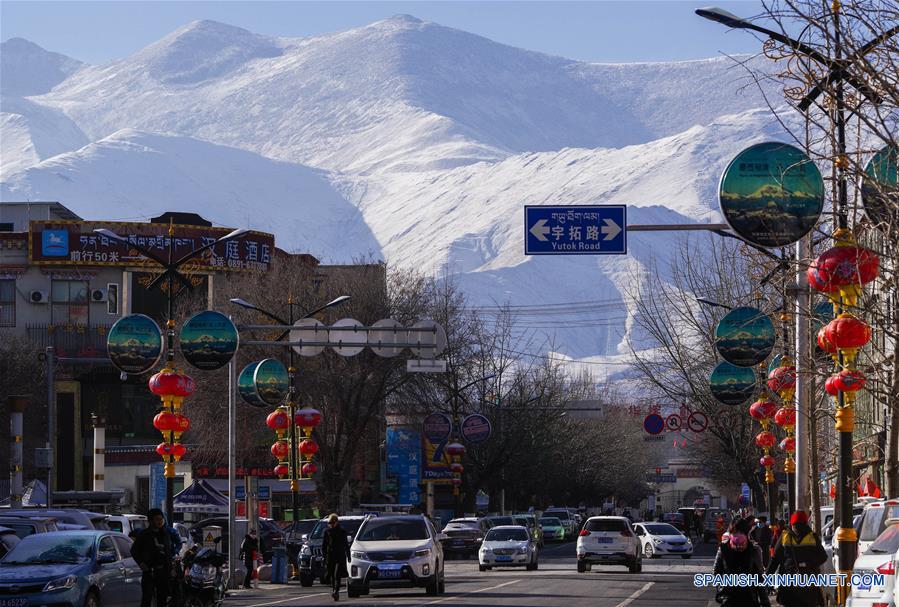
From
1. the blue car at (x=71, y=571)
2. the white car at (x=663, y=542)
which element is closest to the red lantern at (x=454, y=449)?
the white car at (x=663, y=542)

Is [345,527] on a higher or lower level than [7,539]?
lower

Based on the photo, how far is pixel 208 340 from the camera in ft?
131

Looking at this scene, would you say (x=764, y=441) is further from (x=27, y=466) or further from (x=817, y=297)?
(x=27, y=466)

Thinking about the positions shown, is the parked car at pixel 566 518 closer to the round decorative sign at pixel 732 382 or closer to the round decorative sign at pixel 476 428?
the round decorative sign at pixel 476 428

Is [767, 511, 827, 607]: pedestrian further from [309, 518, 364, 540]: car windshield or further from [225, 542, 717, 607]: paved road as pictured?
[309, 518, 364, 540]: car windshield

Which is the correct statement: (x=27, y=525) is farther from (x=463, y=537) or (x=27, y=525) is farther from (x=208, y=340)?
(x=463, y=537)

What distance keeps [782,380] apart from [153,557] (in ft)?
45.9

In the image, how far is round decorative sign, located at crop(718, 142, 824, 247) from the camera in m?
21.0

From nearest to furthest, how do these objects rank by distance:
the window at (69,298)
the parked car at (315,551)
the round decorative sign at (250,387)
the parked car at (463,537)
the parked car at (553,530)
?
the parked car at (315,551)
the round decorative sign at (250,387)
the parked car at (463,537)
the window at (69,298)
the parked car at (553,530)

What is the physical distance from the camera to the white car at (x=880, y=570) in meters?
20.0

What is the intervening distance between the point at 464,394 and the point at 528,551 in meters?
31.7

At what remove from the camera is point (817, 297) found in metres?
34.0

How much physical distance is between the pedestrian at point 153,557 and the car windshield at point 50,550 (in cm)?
86

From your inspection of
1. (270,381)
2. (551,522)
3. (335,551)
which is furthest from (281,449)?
(551,522)
